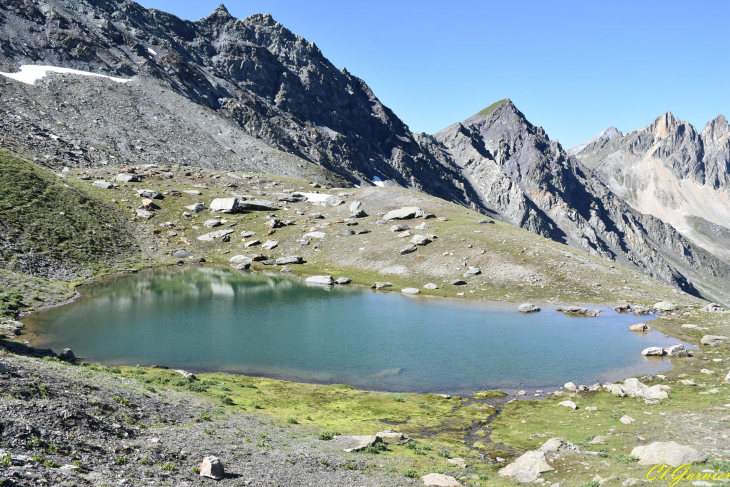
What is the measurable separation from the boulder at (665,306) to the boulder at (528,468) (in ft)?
199

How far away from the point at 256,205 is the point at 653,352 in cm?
10537

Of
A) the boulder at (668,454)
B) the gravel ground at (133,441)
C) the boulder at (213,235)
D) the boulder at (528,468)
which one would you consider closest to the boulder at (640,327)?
the boulder at (668,454)

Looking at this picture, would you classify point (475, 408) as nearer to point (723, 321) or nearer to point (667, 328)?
point (667, 328)

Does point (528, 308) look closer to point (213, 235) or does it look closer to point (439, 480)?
point (439, 480)

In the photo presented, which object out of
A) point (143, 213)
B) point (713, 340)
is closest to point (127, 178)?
point (143, 213)

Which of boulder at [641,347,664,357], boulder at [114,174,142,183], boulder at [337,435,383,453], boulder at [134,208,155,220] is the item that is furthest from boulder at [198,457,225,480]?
boulder at [114,174,142,183]

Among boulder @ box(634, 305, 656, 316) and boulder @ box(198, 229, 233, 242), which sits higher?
boulder @ box(198, 229, 233, 242)

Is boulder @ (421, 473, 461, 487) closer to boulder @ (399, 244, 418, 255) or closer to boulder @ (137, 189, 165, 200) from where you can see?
boulder @ (399, 244, 418, 255)

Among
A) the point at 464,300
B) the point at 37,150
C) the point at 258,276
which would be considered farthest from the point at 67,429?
the point at 37,150

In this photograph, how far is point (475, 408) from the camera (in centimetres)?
3425

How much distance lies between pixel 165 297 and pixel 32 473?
5847cm

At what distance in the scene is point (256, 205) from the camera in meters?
125

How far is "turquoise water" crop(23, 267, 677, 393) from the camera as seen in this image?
137 ft

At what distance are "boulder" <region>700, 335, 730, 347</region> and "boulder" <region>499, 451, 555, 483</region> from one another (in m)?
41.9
